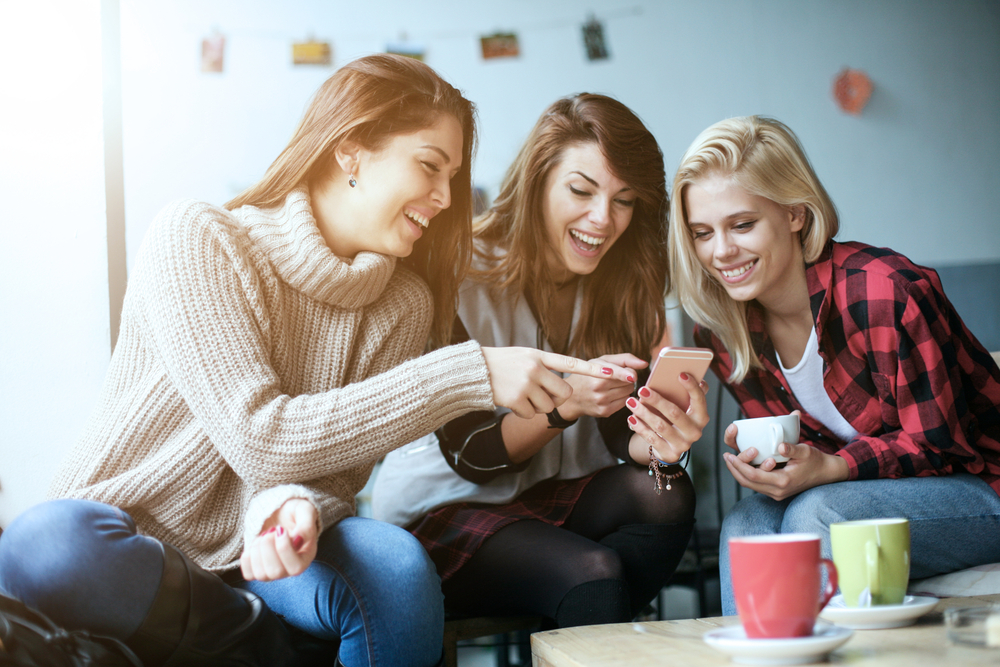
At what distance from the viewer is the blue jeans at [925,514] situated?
1.05 m

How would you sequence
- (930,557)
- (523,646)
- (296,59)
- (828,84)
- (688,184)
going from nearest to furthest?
(930,557), (688,184), (523,646), (296,59), (828,84)

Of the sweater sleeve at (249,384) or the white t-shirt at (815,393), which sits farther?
the white t-shirt at (815,393)

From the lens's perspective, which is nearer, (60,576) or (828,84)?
(60,576)

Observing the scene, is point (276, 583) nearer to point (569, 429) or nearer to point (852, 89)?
point (569, 429)

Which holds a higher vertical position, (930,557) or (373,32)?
(373,32)

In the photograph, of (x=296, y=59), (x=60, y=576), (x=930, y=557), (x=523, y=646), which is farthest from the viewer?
(x=296, y=59)

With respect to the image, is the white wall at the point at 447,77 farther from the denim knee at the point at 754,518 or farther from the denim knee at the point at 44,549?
the denim knee at the point at 754,518

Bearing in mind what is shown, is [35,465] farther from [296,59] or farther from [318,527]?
[296,59]

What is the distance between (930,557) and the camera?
3.48 feet

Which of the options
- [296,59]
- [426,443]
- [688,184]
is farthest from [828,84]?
[426,443]

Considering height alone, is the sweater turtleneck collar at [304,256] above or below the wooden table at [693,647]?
above

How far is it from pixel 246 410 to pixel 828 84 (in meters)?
2.15

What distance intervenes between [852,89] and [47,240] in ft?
7.44

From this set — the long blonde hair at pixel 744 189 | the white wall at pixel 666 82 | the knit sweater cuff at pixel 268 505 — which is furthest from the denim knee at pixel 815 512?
the white wall at pixel 666 82
